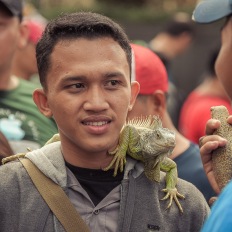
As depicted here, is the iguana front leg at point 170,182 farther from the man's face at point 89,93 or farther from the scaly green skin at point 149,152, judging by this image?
the man's face at point 89,93

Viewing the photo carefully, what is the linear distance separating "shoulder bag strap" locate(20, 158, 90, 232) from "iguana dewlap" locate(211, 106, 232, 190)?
2.08ft

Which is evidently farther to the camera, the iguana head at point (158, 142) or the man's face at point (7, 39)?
the man's face at point (7, 39)

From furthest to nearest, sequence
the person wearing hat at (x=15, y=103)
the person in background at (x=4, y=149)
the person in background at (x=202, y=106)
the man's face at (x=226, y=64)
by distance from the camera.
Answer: the person in background at (x=202, y=106)
the person wearing hat at (x=15, y=103)
the person in background at (x=4, y=149)
the man's face at (x=226, y=64)

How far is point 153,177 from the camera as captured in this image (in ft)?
12.5

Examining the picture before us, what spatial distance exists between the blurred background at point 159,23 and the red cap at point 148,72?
1203 centimetres

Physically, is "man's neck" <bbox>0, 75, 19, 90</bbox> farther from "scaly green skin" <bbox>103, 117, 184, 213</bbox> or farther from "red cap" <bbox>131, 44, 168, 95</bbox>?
"scaly green skin" <bbox>103, 117, 184, 213</bbox>

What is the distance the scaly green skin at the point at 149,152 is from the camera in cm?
371

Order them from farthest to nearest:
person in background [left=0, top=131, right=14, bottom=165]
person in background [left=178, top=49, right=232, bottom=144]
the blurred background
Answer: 1. the blurred background
2. person in background [left=178, top=49, right=232, bottom=144]
3. person in background [left=0, top=131, right=14, bottom=165]

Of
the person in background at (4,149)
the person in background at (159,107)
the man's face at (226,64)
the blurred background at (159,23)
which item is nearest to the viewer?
the man's face at (226,64)

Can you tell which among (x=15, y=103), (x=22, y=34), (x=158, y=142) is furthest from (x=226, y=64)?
(x=22, y=34)

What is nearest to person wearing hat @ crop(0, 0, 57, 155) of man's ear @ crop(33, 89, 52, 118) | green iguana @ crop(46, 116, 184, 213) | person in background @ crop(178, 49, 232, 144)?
man's ear @ crop(33, 89, 52, 118)

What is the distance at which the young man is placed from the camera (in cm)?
366

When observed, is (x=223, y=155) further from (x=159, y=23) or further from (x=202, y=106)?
(x=159, y=23)

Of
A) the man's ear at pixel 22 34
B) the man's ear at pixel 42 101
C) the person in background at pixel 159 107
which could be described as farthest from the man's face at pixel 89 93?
the man's ear at pixel 22 34
